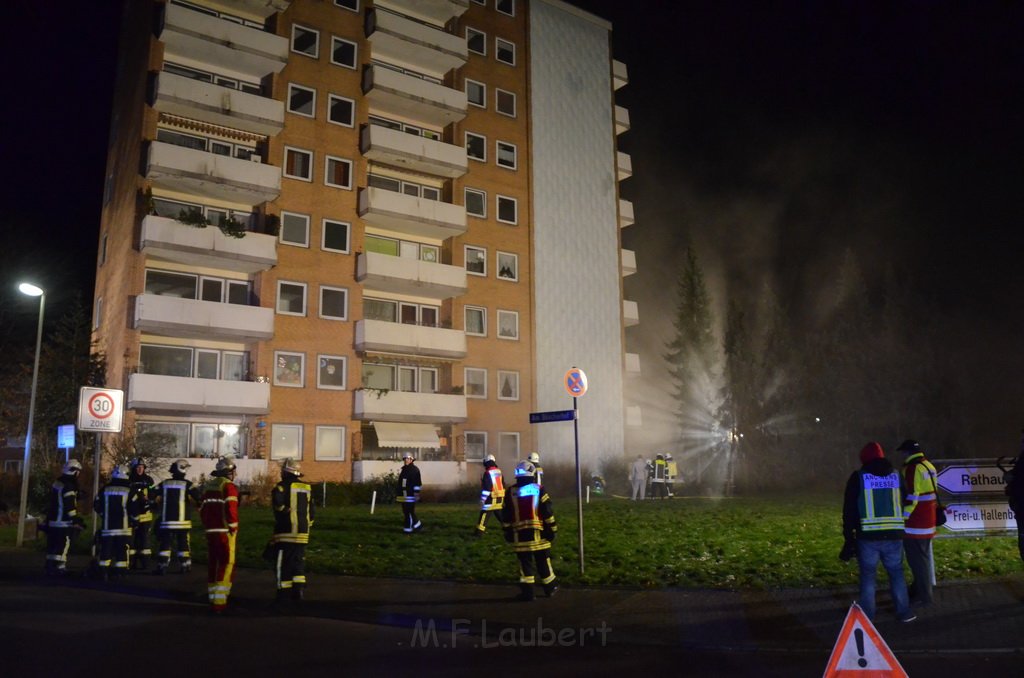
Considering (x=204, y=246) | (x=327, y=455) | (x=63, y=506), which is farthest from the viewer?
(x=327, y=455)

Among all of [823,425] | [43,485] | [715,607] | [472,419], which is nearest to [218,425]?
[43,485]

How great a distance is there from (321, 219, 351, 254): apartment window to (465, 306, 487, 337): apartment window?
7.20 metres

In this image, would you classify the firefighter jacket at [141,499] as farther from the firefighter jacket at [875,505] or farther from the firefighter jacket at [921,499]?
the firefighter jacket at [921,499]

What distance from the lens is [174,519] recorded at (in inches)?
591

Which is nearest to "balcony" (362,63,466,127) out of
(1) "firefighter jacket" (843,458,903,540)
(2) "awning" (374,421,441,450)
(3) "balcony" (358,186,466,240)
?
(3) "balcony" (358,186,466,240)

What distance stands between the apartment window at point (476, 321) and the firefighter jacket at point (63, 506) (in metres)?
29.0

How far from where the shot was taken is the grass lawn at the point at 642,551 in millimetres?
12742

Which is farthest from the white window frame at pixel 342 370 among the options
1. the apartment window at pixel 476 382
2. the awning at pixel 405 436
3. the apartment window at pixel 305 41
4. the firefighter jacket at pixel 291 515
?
the firefighter jacket at pixel 291 515

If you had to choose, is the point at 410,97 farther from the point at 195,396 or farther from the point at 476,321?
the point at 195,396

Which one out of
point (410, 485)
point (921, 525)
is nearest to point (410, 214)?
point (410, 485)

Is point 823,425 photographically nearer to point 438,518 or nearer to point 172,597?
point 438,518

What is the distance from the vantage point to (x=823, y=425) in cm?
6322

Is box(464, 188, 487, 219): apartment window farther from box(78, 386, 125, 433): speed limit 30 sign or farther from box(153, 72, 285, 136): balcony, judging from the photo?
box(78, 386, 125, 433): speed limit 30 sign

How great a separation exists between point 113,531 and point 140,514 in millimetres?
851
